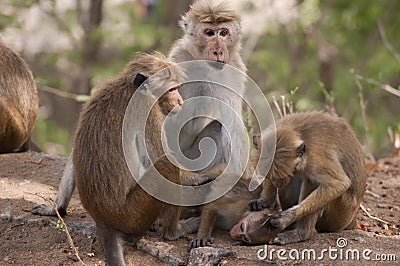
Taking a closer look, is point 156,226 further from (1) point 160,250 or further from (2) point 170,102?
(2) point 170,102

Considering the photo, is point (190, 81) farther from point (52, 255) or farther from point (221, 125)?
point (52, 255)

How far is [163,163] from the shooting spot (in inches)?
225

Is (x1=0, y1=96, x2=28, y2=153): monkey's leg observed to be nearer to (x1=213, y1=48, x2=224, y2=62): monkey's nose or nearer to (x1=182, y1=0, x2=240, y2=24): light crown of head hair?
(x1=182, y1=0, x2=240, y2=24): light crown of head hair

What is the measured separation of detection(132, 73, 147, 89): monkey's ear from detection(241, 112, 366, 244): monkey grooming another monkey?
1.14 meters

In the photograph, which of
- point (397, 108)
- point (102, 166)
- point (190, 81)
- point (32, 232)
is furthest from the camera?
point (397, 108)

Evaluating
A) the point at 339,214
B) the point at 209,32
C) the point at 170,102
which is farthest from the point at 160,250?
the point at 209,32

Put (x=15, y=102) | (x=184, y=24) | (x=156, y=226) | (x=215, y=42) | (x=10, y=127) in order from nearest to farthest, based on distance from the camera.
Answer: (x=156, y=226) < (x=215, y=42) < (x=184, y=24) < (x=10, y=127) < (x=15, y=102)

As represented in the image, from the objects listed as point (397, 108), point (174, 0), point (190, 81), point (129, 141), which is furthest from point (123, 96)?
point (397, 108)

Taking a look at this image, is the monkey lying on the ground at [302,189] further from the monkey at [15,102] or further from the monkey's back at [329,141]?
the monkey at [15,102]

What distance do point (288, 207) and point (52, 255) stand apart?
7.15ft

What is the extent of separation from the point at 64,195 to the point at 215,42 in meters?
2.05

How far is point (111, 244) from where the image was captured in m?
5.64

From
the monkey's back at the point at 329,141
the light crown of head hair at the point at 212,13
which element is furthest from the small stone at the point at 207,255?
the light crown of head hair at the point at 212,13

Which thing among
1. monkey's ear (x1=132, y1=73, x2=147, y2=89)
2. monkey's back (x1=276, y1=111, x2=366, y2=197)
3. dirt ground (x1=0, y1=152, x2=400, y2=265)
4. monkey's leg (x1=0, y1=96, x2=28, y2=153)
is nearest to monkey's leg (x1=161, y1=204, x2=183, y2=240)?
dirt ground (x1=0, y1=152, x2=400, y2=265)
